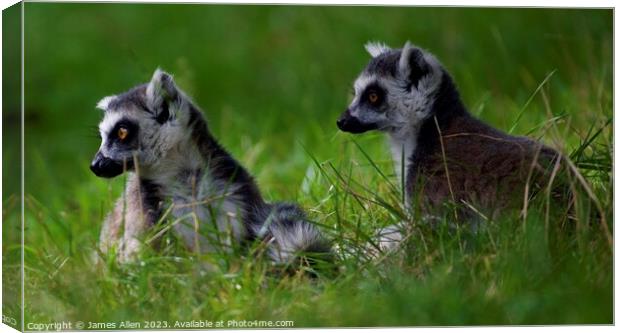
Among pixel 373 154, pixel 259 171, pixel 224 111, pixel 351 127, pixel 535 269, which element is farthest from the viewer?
pixel 224 111

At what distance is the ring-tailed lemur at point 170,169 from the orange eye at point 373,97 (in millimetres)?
657

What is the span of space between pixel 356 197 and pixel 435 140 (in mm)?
487

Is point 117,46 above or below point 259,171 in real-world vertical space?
above

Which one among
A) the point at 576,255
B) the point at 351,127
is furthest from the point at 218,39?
the point at 576,255

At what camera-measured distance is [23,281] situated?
505 cm

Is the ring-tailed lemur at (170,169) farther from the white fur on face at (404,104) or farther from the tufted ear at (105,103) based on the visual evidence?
the white fur on face at (404,104)

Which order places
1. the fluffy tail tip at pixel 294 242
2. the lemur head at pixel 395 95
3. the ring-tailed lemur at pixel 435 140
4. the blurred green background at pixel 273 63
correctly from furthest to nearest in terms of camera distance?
the blurred green background at pixel 273 63
the lemur head at pixel 395 95
the ring-tailed lemur at pixel 435 140
the fluffy tail tip at pixel 294 242

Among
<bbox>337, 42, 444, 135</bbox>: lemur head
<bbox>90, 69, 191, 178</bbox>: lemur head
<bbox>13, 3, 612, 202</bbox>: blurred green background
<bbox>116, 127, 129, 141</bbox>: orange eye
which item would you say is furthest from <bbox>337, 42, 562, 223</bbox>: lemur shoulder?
<bbox>116, 127, 129, 141</bbox>: orange eye

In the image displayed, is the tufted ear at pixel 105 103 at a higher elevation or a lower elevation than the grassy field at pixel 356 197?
higher

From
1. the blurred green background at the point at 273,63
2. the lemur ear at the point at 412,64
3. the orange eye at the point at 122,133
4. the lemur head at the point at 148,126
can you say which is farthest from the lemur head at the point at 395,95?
the orange eye at the point at 122,133

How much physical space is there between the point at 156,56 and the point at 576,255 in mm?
6867

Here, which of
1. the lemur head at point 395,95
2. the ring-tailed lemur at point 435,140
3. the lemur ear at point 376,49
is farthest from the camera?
the lemur ear at point 376,49

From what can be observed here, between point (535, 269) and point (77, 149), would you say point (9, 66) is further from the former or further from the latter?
point (77, 149)

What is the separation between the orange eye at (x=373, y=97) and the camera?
18.5 ft
